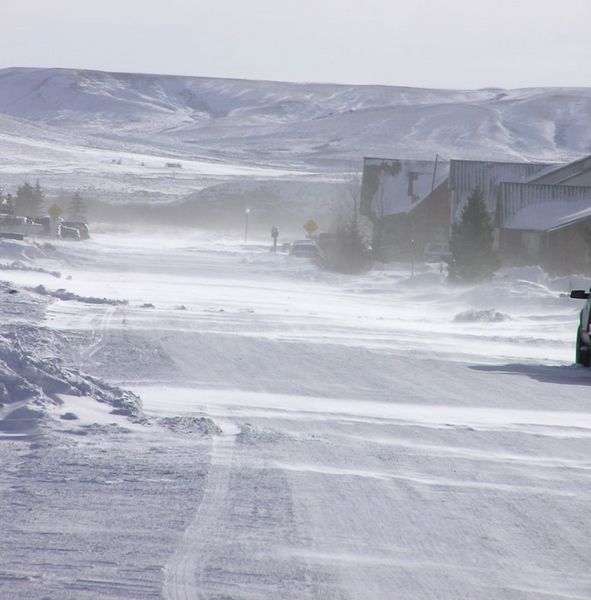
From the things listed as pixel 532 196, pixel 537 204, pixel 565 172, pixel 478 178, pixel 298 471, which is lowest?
pixel 298 471

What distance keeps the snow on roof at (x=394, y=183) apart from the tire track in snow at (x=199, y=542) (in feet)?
179

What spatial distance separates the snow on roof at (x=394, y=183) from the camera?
64094 millimetres

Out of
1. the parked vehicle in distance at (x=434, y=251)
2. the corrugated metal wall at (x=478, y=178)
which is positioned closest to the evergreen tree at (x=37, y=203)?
the parked vehicle in distance at (x=434, y=251)

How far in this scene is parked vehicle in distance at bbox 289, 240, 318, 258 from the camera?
59.1 m

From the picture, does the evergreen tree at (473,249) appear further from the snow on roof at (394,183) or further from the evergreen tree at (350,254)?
the snow on roof at (394,183)

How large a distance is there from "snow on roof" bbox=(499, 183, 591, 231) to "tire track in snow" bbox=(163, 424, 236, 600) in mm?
41230

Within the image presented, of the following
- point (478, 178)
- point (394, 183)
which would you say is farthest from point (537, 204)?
point (394, 183)

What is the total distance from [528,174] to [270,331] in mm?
40024

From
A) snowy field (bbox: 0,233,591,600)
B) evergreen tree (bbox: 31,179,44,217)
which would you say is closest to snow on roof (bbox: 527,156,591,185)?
snowy field (bbox: 0,233,591,600)

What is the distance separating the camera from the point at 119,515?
25.6 ft

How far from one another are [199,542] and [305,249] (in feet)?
173

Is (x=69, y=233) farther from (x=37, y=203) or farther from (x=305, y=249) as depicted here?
(x=37, y=203)

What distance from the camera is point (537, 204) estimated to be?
5175 cm

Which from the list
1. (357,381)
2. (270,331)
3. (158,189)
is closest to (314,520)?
(357,381)
